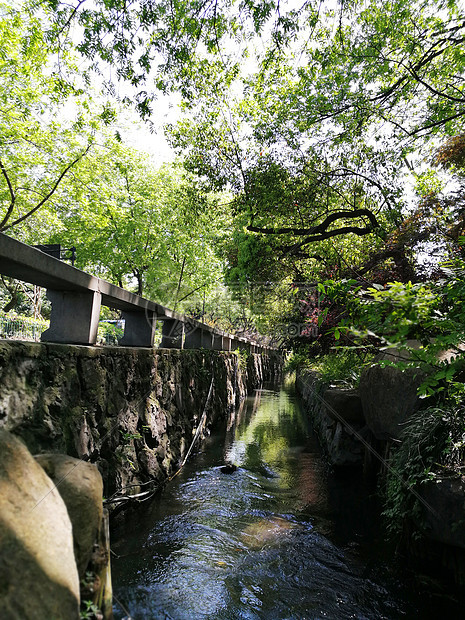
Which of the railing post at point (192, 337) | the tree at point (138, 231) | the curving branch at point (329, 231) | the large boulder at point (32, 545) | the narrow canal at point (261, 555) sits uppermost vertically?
the tree at point (138, 231)

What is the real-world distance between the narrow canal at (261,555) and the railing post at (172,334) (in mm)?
2218

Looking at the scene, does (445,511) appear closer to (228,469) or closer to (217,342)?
(228,469)

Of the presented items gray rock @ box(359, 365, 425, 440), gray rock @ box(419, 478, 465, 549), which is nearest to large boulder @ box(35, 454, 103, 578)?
gray rock @ box(419, 478, 465, 549)

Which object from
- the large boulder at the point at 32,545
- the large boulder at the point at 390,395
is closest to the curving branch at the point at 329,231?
the large boulder at the point at 390,395

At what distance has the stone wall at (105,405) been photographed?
271 cm

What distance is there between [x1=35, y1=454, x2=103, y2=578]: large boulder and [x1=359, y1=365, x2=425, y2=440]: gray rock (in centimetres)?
311

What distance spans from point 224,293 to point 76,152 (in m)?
A: 13.8

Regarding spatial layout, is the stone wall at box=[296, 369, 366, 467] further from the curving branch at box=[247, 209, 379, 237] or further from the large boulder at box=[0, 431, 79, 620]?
the curving branch at box=[247, 209, 379, 237]

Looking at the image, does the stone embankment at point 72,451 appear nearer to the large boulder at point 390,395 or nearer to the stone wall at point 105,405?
the stone wall at point 105,405

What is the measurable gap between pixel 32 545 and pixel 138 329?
179 inches

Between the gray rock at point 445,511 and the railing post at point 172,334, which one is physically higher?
the railing post at point 172,334

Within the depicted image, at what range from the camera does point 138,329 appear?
5.80 metres

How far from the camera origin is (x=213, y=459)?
6.89 m

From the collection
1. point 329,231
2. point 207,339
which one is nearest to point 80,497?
point 207,339
